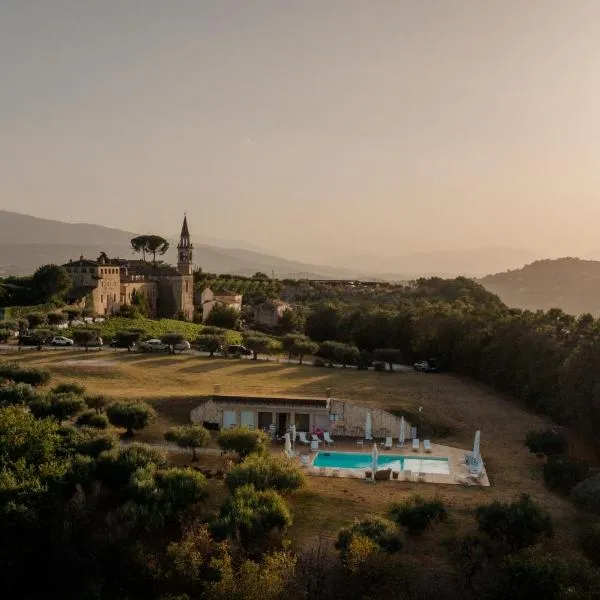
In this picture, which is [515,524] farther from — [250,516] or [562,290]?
[562,290]

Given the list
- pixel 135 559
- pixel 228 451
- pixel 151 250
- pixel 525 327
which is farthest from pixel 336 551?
pixel 151 250

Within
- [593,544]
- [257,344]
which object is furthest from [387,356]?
[593,544]

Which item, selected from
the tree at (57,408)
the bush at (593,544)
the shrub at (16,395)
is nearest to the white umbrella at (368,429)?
the bush at (593,544)

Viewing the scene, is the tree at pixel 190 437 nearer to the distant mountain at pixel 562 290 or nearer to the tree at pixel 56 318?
the tree at pixel 56 318

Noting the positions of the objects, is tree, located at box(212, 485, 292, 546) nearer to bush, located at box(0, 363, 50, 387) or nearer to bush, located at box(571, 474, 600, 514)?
bush, located at box(571, 474, 600, 514)

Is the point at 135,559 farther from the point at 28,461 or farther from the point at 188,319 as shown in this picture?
the point at 188,319

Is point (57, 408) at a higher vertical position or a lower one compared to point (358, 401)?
higher

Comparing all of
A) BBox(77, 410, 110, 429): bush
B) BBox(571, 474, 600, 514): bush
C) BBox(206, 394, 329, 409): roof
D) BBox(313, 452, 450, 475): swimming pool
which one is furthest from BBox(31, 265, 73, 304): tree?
BBox(571, 474, 600, 514): bush
